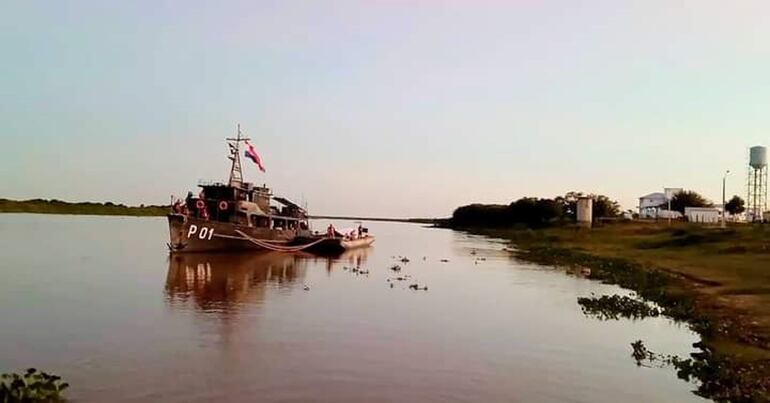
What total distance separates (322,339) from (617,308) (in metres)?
12.0

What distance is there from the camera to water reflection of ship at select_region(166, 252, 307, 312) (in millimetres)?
28703

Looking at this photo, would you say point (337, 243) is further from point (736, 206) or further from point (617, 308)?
point (736, 206)

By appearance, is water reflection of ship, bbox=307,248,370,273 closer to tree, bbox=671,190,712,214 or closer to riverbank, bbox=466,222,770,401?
riverbank, bbox=466,222,770,401

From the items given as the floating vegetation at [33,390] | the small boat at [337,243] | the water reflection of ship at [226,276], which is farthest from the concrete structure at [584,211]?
the floating vegetation at [33,390]

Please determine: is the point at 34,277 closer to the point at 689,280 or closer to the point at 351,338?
the point at 351,338

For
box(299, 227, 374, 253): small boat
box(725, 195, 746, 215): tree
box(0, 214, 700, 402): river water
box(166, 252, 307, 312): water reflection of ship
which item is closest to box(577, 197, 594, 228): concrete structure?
box(725, 195, 746, 215): tree

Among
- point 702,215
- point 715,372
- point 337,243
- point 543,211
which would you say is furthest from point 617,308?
point 543,211

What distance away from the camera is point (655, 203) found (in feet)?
437

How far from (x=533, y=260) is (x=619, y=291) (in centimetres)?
2188

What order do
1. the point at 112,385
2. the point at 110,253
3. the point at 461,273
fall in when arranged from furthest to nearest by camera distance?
the point at 110,253
the point at 461,273
the point at 112,385

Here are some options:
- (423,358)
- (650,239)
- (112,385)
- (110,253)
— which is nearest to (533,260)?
(650,239)

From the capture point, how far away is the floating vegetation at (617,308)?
83.4ft

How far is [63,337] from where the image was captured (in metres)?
19.3

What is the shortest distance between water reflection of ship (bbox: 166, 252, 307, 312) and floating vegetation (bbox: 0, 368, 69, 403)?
12.1 m
